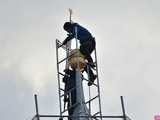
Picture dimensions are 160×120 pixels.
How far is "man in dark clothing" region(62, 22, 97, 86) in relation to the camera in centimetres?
4100

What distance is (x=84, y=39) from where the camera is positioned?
42438 millimetres

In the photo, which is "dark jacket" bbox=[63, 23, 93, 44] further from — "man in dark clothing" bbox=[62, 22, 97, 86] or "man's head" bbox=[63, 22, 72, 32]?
"man's head" bbox=[63, 22, 72, 32]

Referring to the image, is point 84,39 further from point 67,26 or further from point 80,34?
point 67,26

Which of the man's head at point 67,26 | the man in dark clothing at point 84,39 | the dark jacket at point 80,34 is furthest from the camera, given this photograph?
the man's head at point 67,26

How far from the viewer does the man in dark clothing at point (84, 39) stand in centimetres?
4100

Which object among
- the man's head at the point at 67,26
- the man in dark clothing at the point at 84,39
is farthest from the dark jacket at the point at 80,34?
the man's head at the point at 67,26

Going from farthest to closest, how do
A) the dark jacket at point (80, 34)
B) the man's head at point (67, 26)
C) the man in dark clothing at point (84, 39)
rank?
the man's head at point (67, 26) → the dark jacket at point (80, 34) → the man in dark clothing at point (84, 39)

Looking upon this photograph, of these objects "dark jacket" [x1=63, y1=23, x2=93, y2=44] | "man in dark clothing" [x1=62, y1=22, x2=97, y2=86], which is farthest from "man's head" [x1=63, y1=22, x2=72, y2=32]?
"dark jacket" [x1=63, y1=23, x2=93, y2=44]

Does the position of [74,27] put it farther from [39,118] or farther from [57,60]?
[39,118]

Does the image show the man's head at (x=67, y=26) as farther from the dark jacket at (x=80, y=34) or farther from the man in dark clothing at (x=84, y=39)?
the dark jacket at (x=80, y=34)

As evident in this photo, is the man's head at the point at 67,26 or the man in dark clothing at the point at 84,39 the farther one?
the man's head at the point at 67,26

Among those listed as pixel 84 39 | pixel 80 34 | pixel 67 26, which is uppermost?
pixel 67 26

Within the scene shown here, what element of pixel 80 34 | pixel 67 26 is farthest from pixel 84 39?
pixel 67 26

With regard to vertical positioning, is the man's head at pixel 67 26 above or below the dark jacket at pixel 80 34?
above
